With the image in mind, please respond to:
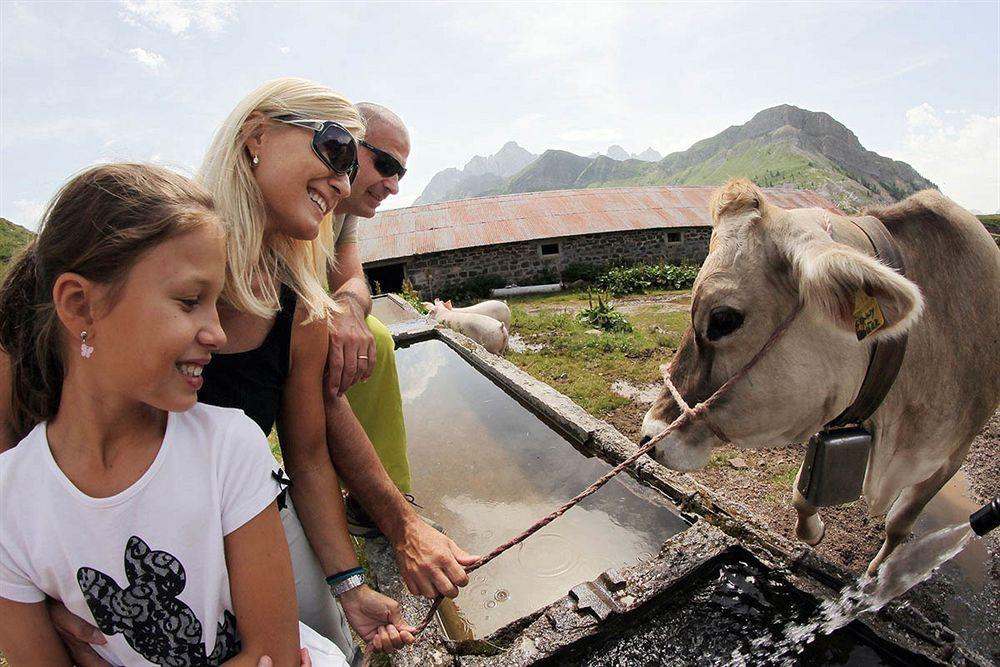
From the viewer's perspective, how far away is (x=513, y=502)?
365 centimetres

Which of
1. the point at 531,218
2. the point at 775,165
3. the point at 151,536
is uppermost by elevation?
the point at 775,165

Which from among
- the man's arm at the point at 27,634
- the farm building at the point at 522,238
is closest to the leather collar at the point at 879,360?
the man's arm at the point at 27,634

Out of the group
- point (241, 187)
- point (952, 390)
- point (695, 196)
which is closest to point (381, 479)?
point (241, 187)

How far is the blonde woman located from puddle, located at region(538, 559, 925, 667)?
79 centimetres

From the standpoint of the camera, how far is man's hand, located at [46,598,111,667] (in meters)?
1.17

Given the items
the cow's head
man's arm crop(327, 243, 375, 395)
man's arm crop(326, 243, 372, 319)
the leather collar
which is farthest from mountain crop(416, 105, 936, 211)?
man's arm crop(327, 243, 375, 395)

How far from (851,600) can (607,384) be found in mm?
4725

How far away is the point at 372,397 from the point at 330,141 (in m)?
1.51

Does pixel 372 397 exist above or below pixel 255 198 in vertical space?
below

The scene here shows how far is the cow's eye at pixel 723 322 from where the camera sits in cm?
197

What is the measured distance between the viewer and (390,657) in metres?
2.04

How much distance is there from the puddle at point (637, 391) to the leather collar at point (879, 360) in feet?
12.6

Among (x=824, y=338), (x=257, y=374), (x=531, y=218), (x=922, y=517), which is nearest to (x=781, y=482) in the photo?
(x=922, y=517)

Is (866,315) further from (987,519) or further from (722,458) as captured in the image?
(722,458)
